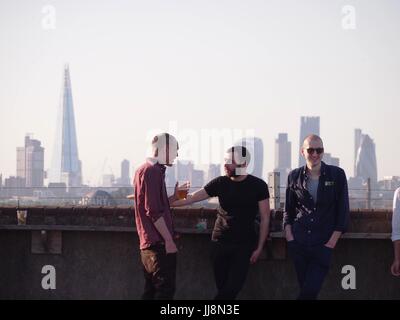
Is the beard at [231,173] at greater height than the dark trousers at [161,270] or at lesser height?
greater

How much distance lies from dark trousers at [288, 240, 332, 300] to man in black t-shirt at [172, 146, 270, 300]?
1.49ft

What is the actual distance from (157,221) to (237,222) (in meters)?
1.04

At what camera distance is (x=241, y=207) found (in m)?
9.60

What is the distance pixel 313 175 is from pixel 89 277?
356cm

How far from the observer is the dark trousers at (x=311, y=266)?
9.46m

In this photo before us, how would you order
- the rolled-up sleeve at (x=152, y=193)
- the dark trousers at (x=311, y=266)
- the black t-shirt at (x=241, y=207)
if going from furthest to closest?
the black t-shirt at (x=241, y=207) → the dark trousers at (x=311, y=266) → the rolled-up sleeve at (x=152, y=193)

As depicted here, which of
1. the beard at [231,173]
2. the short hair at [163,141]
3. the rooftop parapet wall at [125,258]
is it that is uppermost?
the short hair at [163,141]

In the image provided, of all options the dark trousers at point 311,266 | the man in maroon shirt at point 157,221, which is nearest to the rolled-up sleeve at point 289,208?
the dark trousers at point 311,266

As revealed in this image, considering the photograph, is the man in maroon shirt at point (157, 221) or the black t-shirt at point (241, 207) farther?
the black t-shirt at point (241, 207)

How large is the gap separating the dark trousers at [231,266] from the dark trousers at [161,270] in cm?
74

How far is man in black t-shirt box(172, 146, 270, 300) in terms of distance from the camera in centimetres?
959

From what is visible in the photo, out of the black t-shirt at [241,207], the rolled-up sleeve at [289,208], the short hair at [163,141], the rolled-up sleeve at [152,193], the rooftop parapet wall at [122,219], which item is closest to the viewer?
the rolled-up sleeve at [152,193]

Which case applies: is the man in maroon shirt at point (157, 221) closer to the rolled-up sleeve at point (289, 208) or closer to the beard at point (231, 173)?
the beard at point (231, 173)
